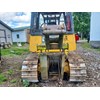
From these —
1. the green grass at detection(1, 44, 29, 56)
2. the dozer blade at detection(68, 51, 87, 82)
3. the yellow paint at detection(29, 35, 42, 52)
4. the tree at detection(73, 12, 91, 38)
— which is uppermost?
the tree at detection(73, 12, 91, 38)

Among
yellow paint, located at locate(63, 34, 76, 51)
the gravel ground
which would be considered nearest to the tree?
the gravel ground

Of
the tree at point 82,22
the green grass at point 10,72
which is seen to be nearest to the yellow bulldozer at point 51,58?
the tree at point 82,22

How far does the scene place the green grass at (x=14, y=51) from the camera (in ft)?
13.0

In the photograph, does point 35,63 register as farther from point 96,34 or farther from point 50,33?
point 96,34

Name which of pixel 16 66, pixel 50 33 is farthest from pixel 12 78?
pixel 50 33

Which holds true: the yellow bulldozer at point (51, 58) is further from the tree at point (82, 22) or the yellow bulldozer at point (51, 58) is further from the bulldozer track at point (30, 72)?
the tree at point (82, 22)

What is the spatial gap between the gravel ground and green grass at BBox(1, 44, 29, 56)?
79 millimetres

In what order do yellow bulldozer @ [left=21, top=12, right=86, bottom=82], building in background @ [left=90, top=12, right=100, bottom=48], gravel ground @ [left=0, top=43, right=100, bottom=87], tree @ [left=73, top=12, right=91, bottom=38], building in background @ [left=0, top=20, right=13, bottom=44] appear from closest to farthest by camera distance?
yellow bulldozer @ [left=21, top=12, right=86, bottom=82] < gravel ground @ [left=0, top=43, right=100, bottom=87] < tree @ [left=73, top=12, right=91, bottom=38] < building in background @ [left=90, top=12, right=100, bottom=48] < building in background @ [left=0, top=20, right=13, bottom=44]

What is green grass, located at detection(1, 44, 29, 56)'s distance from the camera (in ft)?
13.0

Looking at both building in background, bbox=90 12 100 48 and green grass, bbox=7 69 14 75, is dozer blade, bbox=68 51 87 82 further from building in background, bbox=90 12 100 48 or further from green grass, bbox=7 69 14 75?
green grass, bbox=7 69 14 75

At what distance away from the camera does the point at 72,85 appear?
319 cm

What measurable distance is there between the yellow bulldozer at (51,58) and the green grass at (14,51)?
0.55m

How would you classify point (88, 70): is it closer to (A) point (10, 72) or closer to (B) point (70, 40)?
(B) point (70, 40)

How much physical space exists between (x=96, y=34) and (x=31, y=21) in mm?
1171
